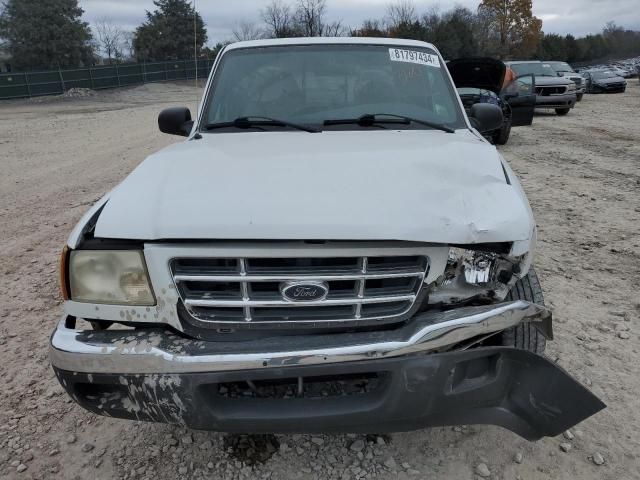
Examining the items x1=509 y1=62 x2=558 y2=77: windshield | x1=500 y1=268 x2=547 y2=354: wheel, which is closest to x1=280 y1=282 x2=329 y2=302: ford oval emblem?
x1=500 y1=268 x2=547 y2=354: wheel

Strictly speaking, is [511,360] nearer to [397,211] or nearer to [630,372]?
[397,211]

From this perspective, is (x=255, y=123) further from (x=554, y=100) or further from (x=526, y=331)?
(x=554, y=100)

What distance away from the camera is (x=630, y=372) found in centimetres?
288

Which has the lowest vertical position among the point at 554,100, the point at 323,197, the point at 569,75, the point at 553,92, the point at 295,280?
the point at 554,100

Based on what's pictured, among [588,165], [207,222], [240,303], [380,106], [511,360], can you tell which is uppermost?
[380,106]

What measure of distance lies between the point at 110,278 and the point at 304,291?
746 millimetres

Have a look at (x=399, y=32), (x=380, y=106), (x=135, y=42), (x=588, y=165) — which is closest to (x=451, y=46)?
(x=399, y=32)

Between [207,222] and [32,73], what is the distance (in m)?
35.4

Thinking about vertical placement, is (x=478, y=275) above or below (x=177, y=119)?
below

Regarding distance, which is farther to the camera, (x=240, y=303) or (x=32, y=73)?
(x=32, y=73)

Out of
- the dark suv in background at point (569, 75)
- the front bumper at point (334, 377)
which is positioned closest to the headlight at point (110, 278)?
the front bumper at point (334, 377)

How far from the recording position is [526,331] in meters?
2.21

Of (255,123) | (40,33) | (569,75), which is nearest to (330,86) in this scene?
(255,123)

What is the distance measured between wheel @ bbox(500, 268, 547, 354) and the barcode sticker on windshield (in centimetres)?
184
